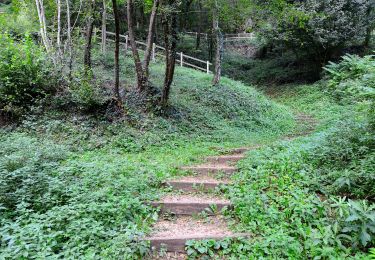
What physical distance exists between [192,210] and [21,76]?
23.0 feet

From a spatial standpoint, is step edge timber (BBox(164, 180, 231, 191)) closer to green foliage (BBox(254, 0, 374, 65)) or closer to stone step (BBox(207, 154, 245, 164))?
stone step (BBox(207, 154, 245, 164))

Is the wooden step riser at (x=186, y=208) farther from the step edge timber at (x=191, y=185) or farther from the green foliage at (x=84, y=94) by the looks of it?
the green foliage at (x=84, y=94)

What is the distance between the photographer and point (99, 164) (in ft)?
19.9

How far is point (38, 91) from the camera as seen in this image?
30.1ft

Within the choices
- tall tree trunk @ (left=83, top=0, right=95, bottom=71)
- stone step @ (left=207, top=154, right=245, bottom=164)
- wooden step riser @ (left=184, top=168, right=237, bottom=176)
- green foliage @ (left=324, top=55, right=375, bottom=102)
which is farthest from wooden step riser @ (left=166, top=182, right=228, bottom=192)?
tall tree trunk @ (left=83, top=0, right=95, bottom=71)

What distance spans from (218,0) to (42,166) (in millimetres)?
10590

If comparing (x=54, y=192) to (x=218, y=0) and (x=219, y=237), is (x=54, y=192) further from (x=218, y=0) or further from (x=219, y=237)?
(x=218, y=0)

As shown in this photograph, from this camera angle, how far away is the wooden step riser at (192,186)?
5562mm

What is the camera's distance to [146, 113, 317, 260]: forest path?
13.4ft

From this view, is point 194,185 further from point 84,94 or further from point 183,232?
point 84,94

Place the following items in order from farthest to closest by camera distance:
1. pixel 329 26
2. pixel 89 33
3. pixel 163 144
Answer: pixel 329 26 < pixel 89 33 < pixel 163 144

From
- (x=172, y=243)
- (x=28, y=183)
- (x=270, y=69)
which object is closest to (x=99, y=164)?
(x=28, y=183)

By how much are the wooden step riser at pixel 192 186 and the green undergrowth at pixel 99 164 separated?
0.34m

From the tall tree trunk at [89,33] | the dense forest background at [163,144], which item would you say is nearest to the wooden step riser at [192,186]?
the dense forest background at [163,144]
